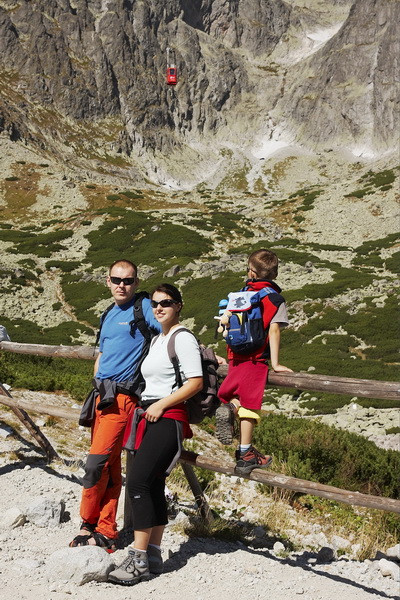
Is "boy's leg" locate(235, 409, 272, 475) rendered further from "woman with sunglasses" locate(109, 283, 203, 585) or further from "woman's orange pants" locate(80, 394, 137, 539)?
"woman's orange pants" locate(80, 394, 137, 539)

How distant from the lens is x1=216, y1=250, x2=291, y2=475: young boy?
5484mm

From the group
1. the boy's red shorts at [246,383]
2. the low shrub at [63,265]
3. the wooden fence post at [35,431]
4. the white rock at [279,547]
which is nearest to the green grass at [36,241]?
the low shrub at [63,265]

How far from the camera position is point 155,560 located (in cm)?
529

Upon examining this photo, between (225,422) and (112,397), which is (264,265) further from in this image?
(112,397)

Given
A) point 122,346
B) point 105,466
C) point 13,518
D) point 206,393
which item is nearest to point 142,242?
point 13,518

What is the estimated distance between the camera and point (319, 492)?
5.38 m

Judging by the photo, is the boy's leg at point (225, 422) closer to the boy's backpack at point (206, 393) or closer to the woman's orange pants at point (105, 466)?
the boy's backpack at point (206, 393)

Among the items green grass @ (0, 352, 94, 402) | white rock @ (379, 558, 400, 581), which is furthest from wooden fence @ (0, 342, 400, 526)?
green grass @ (0, 352, 94, 402)

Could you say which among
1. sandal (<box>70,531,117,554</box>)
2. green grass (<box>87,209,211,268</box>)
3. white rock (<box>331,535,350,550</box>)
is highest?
green grass (<box>87,209,211,268</box>)

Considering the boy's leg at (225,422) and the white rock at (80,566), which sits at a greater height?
the boy's leg at (225,422)

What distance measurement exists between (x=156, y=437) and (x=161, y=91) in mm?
190179

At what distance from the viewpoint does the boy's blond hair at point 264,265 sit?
592 centimetres

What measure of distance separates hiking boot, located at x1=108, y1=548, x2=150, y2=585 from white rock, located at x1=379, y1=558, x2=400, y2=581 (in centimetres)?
283

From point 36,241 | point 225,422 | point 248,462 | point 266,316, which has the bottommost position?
point 248,462
